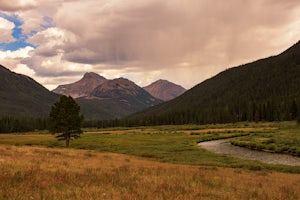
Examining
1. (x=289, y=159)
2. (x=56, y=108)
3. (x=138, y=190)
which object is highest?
(x=56, y=108)

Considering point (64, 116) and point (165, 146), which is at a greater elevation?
point (64, 116)

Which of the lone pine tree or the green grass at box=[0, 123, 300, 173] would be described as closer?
→ the green grass at box=[0, 123, 300, 173]

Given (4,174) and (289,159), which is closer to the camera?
(4,174)

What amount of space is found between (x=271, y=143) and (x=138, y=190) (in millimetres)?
55806

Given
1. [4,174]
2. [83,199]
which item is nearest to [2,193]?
[83,199]

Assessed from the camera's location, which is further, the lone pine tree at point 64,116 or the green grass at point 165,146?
the lone pine tree at point 64,116

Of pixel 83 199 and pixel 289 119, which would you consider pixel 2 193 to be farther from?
pixel 289 119

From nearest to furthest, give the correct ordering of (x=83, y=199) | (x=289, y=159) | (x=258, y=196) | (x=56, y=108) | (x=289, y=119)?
(x=83, y=199) → (x=258, y=196) → (x=289, y=159) → (x=56, y=108) → (x=289, y=119)

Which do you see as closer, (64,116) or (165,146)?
(165,146)

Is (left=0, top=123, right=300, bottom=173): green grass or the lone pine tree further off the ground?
the lone pine tree

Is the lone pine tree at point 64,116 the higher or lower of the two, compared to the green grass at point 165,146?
higher

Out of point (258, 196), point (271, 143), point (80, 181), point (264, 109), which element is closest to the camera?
point (258, 196)

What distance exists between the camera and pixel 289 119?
6245 inches

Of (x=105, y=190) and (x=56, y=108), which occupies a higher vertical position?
(x=56, y=108)
